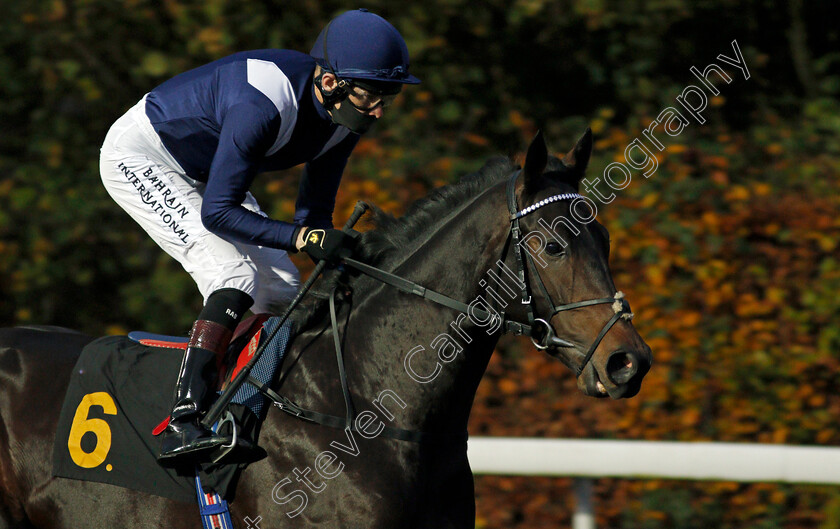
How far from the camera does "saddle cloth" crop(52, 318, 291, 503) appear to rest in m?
3.08

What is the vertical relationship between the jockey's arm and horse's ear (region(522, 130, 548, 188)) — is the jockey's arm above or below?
below

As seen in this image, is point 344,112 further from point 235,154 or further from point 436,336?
point 436,336

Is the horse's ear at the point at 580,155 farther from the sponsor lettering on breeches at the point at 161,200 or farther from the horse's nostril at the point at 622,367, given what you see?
the sponsor lettering on breeches at the point at 161,200

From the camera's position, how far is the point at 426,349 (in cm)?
303

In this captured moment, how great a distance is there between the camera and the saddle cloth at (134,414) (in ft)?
10.1

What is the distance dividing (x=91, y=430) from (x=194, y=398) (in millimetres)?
501

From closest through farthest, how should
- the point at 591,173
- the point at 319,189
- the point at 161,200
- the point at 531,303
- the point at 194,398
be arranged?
the point at 531,303 → the point at 194,398 → the point at 161,200 → the point at 319,189 → the point at 591,173

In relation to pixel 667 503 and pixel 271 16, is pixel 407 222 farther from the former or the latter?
pixel 271 16

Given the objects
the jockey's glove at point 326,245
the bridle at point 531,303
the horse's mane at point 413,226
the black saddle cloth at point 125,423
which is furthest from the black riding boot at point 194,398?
the bridle at point 531,303

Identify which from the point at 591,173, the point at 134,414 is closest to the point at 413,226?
the point at 134,414

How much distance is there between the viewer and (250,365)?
308cm

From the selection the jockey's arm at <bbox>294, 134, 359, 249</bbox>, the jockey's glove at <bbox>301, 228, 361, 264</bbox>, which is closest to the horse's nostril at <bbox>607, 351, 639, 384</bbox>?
the jockey's glove at <bbox>301, 228, 361, 264</bbox>

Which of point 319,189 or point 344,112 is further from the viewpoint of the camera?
point 319,189

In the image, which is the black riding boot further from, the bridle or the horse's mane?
the bridle
